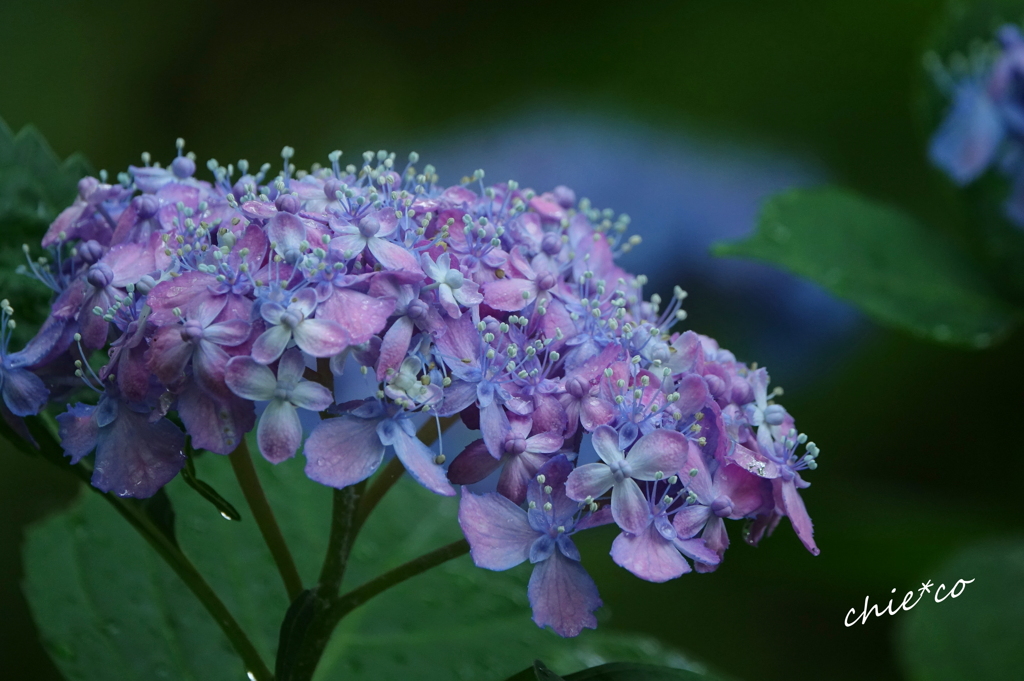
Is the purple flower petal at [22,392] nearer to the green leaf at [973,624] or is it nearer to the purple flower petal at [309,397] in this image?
the purple flower petal at [309,397]

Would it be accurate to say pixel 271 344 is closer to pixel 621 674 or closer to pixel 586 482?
pixel 586 482

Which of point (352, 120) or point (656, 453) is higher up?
point (352, 120)

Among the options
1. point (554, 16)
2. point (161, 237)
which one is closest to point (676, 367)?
point (161, 237)

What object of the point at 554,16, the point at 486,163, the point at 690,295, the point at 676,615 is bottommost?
the point at 676,615

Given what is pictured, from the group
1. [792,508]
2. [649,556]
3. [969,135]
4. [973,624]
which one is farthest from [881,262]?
[649,556]

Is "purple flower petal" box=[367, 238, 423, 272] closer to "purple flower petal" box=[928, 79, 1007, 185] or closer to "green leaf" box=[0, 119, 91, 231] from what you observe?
"green leaf" box=[0, 119, 91, 231]

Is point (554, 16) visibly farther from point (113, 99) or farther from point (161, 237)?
point (161, 237)
